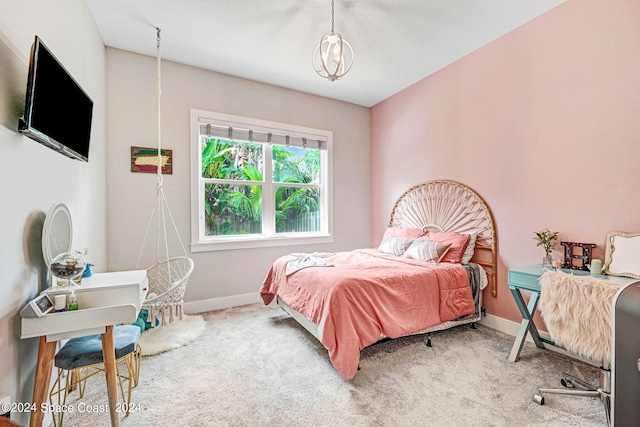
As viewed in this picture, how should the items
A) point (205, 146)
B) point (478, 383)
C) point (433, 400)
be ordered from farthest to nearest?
point (205, 146), point (478, 383), point (433, 400)

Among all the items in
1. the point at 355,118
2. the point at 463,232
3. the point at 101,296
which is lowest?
the point at 101,296

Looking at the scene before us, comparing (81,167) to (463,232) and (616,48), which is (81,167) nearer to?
(463,232)

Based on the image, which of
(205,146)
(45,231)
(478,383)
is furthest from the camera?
(205,146)

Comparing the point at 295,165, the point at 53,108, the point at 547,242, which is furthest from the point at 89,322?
the point at 547,242

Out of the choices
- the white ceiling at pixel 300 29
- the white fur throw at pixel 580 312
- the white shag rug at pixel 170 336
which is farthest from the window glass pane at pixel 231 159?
the white fur throw at pixel 580 312

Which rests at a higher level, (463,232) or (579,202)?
(579,202)

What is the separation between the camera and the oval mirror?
1501 millimetres

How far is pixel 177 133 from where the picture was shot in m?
3.30

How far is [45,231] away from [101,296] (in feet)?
1.44

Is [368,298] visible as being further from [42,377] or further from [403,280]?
[42,377]

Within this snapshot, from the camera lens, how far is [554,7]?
2404 millimetres

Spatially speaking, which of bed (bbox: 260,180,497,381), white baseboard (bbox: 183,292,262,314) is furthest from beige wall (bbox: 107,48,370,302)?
bed (bbox: 260,180,497,381)

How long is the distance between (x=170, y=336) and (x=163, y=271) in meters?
0.77

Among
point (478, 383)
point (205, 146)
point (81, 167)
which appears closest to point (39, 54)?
point (81, 167)
